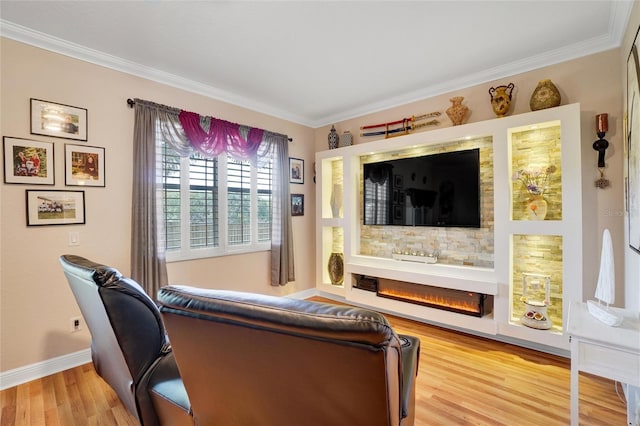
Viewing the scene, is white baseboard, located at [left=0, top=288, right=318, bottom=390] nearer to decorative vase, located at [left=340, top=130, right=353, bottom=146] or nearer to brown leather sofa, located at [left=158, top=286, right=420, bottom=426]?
brown leather sofa, located at [left=158, top=286, right=420, bottom=426]

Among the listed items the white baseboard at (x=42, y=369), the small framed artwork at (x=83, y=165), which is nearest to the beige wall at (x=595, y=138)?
the small framed artwork at (x=83, y=165)

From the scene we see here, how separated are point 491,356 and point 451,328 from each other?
2.09ft

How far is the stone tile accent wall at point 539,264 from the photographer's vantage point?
276cm

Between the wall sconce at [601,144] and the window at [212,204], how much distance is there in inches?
137

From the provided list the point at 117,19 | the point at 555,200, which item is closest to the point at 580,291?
the point at 555,200

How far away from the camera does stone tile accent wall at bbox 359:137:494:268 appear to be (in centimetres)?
315

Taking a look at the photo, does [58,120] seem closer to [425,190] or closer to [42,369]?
[42,369]

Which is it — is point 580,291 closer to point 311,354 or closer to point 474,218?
point 474,218

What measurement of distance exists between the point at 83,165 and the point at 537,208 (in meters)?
4.23

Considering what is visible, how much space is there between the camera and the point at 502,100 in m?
2.95

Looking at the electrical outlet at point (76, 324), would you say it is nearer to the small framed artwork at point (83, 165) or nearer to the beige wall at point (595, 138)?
the small framed artwork at point (83, 165)

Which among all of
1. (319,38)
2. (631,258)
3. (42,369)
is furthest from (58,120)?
(631,258)

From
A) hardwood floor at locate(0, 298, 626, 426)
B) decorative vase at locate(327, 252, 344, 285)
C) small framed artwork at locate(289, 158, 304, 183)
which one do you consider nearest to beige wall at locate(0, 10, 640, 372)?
hardwood floor at locate(0, 298, 626, 426)

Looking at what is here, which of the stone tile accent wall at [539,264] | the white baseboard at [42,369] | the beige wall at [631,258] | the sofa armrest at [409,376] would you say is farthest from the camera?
the stone tile accent wall at [539,264]
